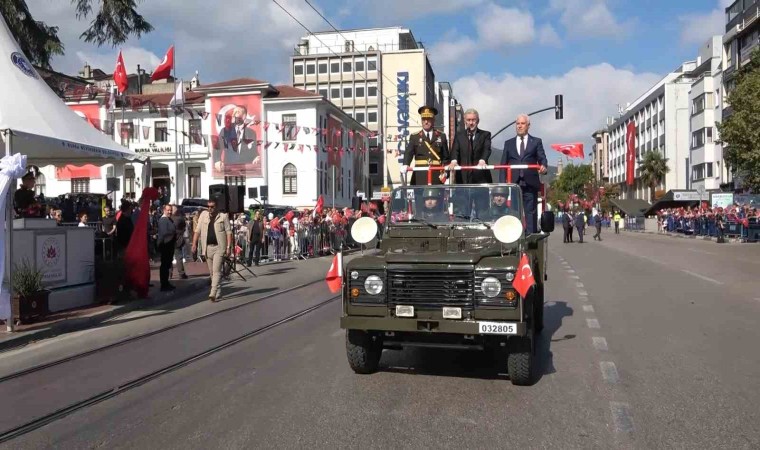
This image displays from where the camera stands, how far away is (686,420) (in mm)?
5297

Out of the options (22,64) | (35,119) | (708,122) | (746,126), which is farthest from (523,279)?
(708,122)

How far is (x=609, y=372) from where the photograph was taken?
687cm

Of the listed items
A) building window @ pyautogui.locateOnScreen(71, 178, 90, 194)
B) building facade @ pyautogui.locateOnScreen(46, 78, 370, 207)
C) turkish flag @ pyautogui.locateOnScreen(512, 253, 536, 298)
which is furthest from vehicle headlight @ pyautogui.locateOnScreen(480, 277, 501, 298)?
building window @ pyautogui.locateOnScreen(71, 178, 90, 194)

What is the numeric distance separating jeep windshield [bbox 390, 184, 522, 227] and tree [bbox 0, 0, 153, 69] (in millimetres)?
14124

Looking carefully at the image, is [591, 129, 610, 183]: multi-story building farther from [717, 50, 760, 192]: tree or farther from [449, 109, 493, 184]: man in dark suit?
[449, 109, 493, 184]: man in dark suit

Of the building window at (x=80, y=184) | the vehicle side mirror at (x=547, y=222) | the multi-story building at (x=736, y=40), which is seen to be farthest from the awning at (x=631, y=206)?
the vehicle side mirror at (x=547, y=222)

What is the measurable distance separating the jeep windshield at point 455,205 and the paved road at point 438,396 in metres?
1.50

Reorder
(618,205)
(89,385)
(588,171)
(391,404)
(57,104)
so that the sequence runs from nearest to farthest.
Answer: (391,404)
(89,385)
(57,104)
(618,205)
(588,171)

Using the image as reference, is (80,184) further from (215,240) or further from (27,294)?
(27,294)

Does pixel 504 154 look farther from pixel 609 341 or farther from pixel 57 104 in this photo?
pixel 57 104

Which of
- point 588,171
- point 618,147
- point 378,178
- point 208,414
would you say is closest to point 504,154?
point 208,414

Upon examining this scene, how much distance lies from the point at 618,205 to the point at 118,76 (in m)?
71.1

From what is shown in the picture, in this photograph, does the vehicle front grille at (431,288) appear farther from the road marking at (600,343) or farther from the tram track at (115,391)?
the road marking at (600,343)

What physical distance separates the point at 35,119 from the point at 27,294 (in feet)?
8.84
